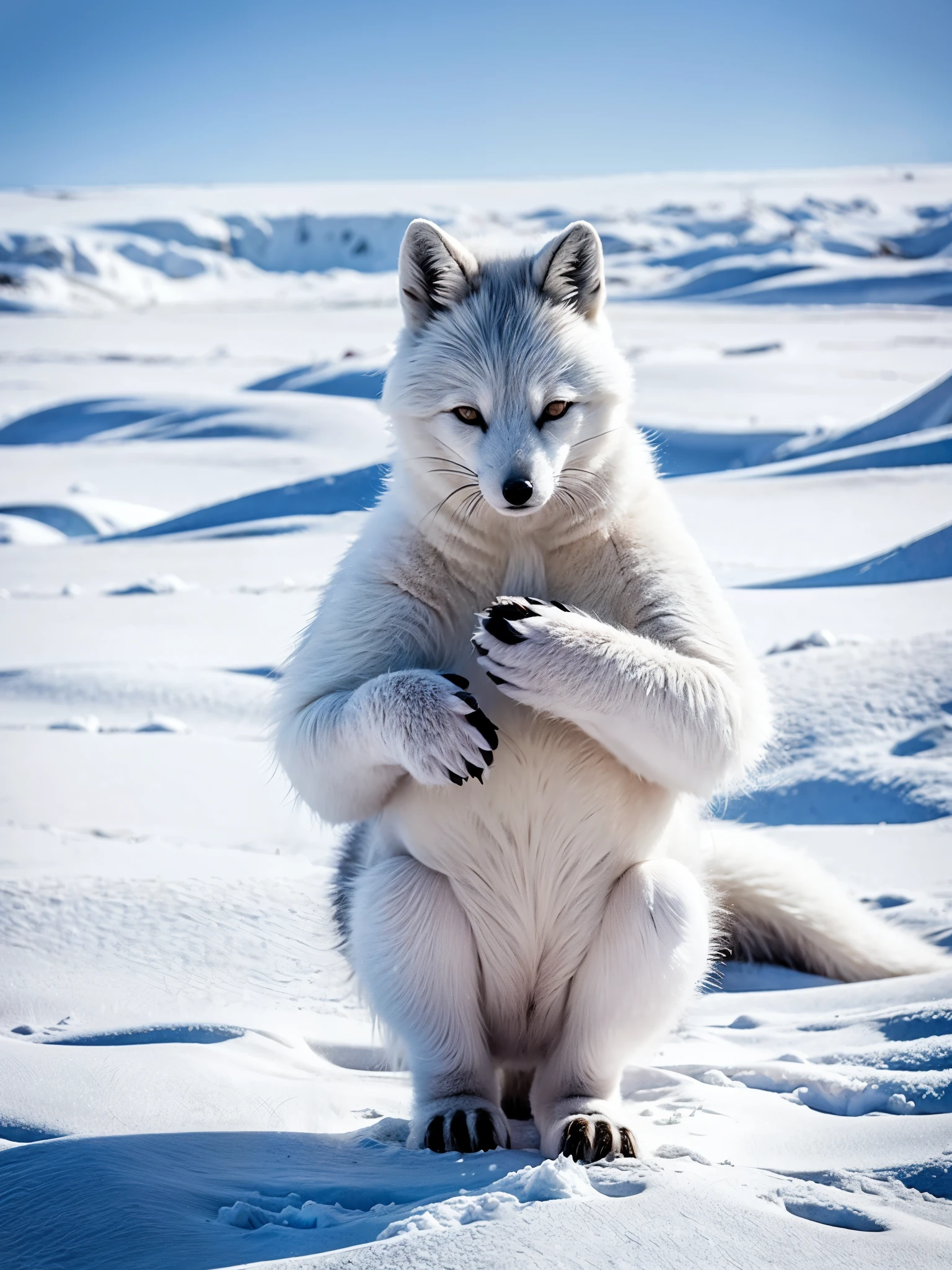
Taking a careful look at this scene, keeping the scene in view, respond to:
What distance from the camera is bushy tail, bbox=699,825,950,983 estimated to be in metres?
2.88

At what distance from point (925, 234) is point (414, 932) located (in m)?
35.9

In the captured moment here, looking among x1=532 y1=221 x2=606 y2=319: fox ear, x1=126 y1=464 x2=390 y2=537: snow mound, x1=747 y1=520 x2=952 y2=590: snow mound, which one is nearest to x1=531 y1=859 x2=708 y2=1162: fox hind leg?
x1=532 y1=221 x2=606 y2=319: fox ear

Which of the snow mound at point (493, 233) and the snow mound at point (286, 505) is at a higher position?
the snow mound at point (493, 233)

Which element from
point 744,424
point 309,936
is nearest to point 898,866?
point 309,936

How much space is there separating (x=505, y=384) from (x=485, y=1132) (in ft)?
4.14

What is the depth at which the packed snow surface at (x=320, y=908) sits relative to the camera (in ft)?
5.25

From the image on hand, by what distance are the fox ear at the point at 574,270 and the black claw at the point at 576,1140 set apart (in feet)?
4.82

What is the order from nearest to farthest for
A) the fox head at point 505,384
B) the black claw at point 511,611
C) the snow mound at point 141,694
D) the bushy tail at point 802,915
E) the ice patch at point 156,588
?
the black claw at point 511,611
the fox head at point 505,384
the bushy tail at point 802,915
the snow mound at point 141,694
the ice patch at point 156,588

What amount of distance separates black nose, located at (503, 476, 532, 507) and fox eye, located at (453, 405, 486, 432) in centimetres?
20

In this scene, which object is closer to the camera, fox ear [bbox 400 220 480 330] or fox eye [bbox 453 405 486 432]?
fox eye [bbox 453 405 486 432]

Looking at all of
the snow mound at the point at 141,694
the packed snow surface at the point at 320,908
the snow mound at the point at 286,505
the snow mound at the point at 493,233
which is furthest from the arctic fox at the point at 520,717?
the snow mound at the point at 493,233

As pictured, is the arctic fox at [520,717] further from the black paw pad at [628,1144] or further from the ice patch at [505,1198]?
the ice patch at [505,1198]

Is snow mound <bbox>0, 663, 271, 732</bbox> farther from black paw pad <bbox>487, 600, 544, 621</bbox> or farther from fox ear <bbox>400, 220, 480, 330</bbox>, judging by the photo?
black paw pad <bbox>487, 600, 544, 621</bbox>

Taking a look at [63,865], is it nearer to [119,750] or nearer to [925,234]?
[119,750]
